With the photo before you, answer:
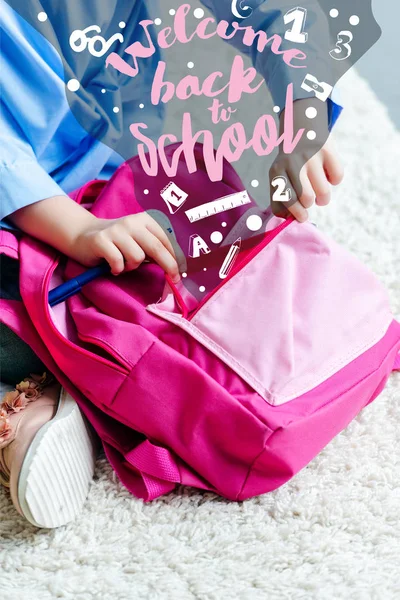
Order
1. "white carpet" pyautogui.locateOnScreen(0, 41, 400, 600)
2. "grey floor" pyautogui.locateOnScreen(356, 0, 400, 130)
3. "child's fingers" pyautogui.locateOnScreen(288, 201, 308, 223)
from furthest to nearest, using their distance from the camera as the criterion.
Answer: "grey floor" pyautogui.locateOnScreen(356, 0, 400, 130) < "child's fingers" pyautogui.locateOnScreen(288, 201, 308, 223) < "white carpet" pyautogui.locateOnScreen(0, 41, 400, 600)

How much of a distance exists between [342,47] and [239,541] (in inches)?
16.2

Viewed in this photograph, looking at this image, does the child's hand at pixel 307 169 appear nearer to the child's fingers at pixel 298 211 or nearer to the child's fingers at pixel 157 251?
the child's fingers at pixel 298 211

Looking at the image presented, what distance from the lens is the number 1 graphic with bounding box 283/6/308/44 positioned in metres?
0.67

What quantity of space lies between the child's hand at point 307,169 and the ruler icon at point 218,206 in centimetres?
3

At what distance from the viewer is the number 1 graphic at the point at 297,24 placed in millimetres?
674

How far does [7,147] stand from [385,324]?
0.38 meters

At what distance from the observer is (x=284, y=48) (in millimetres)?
692

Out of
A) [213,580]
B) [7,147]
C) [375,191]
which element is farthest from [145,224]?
[375,191]

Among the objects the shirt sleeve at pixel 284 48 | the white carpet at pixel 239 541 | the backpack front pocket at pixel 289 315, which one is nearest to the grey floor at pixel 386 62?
the shirt sleeve at pixel 284 48

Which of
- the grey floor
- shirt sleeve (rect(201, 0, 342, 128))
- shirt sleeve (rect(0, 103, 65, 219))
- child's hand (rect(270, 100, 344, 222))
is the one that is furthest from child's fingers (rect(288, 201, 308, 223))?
the grey floor

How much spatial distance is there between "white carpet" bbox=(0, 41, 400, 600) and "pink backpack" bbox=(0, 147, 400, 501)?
24 millimetres

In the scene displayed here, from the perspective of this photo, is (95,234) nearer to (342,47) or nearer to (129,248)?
(129,248)

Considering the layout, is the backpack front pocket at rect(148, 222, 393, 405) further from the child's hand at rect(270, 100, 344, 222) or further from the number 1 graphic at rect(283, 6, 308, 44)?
the number 1 graphic at rect(283, 6, 308, 44)

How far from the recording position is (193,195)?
67cm
